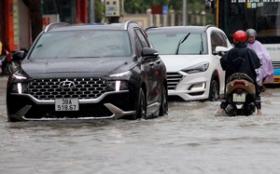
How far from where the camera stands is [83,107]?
12.9 meters

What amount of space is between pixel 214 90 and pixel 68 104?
7.36 m

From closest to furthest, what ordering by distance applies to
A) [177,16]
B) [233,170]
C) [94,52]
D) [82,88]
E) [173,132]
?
[233,170] → [173,132] → [82,88] → [94,52] → [177,16]

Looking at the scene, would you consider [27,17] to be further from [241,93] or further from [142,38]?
[241,93]

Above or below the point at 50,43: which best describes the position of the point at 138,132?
below

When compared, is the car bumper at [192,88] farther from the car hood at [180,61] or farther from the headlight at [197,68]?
the car hood at [180,61]

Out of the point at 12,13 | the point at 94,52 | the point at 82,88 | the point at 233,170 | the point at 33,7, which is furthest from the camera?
Result: the point at 12,13

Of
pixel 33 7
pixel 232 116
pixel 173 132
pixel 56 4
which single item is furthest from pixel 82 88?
pixel 56 4

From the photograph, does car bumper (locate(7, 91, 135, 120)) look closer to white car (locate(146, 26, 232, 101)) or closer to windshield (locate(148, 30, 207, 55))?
white car (locate(146, 26, 232, 101))

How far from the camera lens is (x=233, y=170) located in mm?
8758

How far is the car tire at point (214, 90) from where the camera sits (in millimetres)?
19406

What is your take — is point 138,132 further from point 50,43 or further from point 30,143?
point 50,43

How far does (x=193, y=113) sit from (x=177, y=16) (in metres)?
66.2

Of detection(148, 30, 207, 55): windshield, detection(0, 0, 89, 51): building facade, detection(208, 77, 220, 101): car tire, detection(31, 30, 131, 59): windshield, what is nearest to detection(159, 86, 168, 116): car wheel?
detection(31, 30, 131, 59): windshield

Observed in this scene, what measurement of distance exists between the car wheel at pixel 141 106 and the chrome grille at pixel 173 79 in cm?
493
